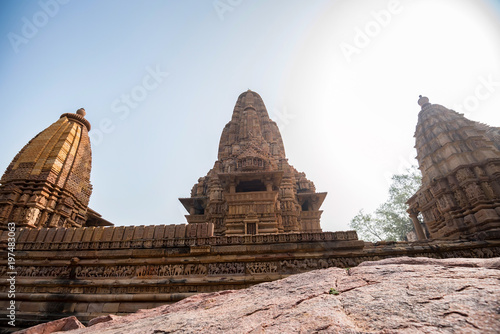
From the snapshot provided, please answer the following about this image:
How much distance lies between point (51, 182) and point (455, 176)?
22.1m

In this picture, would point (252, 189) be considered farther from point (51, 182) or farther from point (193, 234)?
point (51, 182)

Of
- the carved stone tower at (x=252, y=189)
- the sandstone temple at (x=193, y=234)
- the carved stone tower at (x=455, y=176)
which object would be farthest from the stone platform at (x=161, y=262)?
the carved stone tower at (x=252, y=189)

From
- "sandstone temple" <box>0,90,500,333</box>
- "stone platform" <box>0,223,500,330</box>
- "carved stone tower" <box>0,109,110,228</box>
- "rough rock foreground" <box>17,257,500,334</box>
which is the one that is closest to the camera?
"rough rock foreground" <box>17,257,500,334</box>

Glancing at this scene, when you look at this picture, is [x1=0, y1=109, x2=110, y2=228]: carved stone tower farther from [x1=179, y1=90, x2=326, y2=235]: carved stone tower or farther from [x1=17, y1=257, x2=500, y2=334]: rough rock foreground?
[x1=17, y1=257, x2=500, y2=334]: rough rock foreground

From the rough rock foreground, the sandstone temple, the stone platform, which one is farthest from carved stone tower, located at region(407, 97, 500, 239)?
the rough rock foreground

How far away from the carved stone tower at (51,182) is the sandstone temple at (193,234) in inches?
2.5

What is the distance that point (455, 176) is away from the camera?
13484 mm

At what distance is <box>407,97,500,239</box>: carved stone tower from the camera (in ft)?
39.1

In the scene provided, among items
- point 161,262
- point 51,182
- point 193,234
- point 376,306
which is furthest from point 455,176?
point 51,182

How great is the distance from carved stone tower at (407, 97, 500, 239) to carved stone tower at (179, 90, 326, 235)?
331 inches

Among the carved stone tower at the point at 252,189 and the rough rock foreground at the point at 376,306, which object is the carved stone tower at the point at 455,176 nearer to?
the carved stone tower at the point at 252,189

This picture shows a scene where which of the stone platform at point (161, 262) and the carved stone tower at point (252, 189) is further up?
the carved stone tower at point (252, 189)

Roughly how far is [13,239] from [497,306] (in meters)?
13.8

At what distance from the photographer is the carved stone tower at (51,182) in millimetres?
12359
